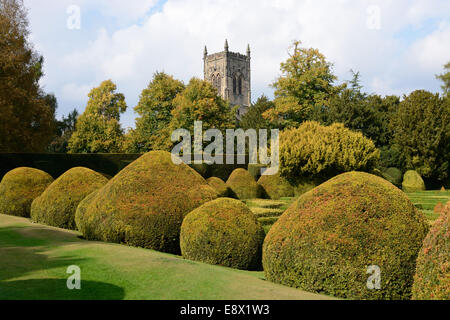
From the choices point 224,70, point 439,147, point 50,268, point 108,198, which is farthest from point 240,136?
point 224,70

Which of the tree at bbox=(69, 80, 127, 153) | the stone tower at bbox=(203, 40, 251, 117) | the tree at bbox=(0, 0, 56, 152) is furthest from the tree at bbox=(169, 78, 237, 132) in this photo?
the stone tower at bbox=(203, 40, 251, 117)

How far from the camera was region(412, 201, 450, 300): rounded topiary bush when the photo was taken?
15.9ft

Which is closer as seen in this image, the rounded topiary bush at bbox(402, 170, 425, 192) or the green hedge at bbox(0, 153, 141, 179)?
the green hedge at bbox(0, 153, 141, 179)

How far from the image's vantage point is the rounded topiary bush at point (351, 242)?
593cm

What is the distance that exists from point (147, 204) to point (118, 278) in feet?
12.8

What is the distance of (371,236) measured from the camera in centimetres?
606

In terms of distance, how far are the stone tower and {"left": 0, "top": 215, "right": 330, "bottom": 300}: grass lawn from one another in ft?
291

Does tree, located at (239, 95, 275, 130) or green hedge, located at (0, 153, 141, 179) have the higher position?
tree, located at (239, 95, 275, 130)

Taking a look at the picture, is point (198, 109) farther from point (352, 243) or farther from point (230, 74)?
point (230, 74)

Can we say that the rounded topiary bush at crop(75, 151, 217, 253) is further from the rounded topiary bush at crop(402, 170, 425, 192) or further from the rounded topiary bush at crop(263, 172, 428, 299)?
the rounded topiary bush at crop(402, 170, 425, 192)

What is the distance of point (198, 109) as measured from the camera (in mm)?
40531

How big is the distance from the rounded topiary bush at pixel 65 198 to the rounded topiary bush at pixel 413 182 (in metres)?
30.3

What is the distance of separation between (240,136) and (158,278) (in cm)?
4033
